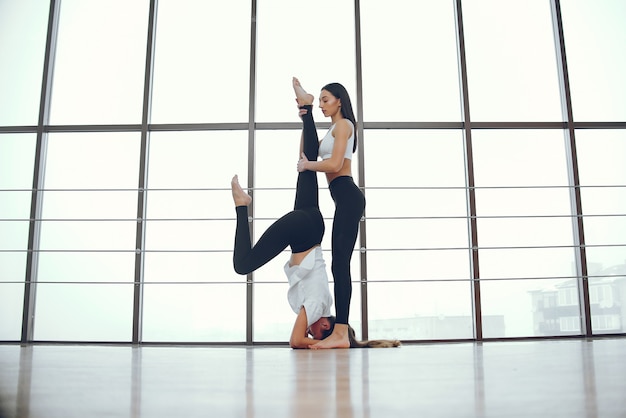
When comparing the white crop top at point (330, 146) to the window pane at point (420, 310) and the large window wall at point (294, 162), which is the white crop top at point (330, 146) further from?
the window pane at point (420, 310)

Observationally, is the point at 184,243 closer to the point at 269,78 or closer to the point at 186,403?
the point at 269,78

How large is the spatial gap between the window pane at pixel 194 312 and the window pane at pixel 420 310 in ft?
2.45

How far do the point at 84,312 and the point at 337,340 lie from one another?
187 cm

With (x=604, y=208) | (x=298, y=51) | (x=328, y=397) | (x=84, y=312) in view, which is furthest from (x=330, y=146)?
(x=604, y=208)

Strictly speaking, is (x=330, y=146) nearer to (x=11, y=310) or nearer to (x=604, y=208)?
(x=604, y=208)

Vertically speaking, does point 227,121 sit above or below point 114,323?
above

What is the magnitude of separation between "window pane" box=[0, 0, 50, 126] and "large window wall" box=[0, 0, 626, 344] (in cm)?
1

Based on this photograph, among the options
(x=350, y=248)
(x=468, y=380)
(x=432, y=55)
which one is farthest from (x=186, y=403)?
(x=432, y=55)

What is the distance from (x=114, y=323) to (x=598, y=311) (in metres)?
2.70

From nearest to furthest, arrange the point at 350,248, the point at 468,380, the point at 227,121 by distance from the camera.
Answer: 1. the point at 468,380
2. the point at 350,248
3. the point at 227,121

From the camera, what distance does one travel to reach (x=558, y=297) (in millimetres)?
2822

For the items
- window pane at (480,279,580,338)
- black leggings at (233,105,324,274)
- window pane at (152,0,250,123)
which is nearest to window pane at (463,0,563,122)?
window pane at (480,279,580,338)

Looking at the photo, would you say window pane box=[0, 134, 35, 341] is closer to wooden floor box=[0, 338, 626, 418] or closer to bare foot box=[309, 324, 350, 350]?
bare foot box=[309, 324, 350, 350]

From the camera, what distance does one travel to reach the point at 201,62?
9.92ft
